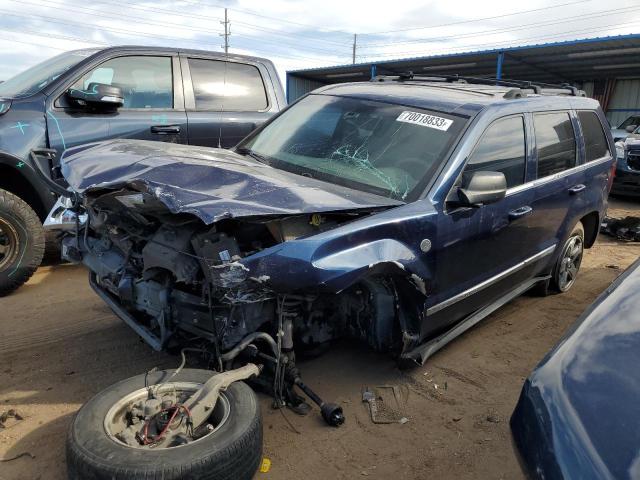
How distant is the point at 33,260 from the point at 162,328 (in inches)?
94.2

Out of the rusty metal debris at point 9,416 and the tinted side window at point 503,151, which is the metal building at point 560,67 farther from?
the rusty metal debris at point 9,416

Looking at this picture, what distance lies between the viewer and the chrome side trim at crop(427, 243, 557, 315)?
3257mm

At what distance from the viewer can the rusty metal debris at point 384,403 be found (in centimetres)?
305

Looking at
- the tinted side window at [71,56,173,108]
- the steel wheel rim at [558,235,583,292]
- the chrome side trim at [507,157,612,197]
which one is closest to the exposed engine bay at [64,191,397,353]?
the chrome side trim at [507,157,612,197]

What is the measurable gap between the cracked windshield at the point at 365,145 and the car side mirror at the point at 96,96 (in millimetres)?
1554

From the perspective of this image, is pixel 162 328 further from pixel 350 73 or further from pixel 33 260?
pixel 350 73

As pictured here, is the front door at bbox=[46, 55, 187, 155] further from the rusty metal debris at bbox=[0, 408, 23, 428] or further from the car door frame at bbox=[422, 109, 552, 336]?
the car door frame at bbox=[422, 109, 552, 336]

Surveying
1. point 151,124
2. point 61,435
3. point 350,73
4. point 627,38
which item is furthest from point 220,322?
point 350,73

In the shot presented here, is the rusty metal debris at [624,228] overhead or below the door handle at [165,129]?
below

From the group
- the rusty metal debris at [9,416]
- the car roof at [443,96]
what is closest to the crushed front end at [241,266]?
the rusty metal debris at [9,416]

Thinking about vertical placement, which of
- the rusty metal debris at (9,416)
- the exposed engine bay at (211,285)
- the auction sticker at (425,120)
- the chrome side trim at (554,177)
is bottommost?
the rusty metal debris at (9,416)

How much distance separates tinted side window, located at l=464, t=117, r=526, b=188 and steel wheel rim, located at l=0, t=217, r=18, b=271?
12.2ft

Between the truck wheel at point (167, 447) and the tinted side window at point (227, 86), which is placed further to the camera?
the tinted side window at point (227, 86)

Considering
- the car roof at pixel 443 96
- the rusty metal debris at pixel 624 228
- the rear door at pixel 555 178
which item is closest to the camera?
the car roof at pixel 443 96
